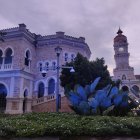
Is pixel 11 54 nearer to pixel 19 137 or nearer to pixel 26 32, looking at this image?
pixel 26 32

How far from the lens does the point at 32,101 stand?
26828mm

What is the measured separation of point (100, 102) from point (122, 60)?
4359 cm

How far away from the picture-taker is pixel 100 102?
11.8 meters

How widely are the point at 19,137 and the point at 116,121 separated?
3.59 metres

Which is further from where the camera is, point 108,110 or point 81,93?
point 81,93

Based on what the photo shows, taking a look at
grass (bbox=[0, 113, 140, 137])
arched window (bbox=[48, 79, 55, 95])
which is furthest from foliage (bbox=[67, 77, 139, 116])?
arched window (bbox=[48, 79, 55, 95])

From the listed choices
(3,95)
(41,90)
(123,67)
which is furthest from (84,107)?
(123,67)

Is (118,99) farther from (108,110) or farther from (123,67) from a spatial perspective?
(123,67)

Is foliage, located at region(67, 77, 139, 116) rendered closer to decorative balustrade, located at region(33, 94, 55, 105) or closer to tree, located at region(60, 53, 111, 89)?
tree, located at region(60, 53, 111, 89)

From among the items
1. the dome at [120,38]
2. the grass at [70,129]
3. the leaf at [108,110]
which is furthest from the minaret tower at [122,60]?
the grass at [70,129]

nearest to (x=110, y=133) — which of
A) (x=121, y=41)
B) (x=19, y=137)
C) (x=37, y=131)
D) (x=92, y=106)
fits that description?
(x=37, y=131)

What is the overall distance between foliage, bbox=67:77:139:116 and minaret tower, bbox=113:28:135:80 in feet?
132

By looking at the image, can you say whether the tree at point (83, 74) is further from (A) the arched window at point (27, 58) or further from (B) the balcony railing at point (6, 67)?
(B) the balcony railing at point (6, 67)

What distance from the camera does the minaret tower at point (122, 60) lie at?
52.6 metres
